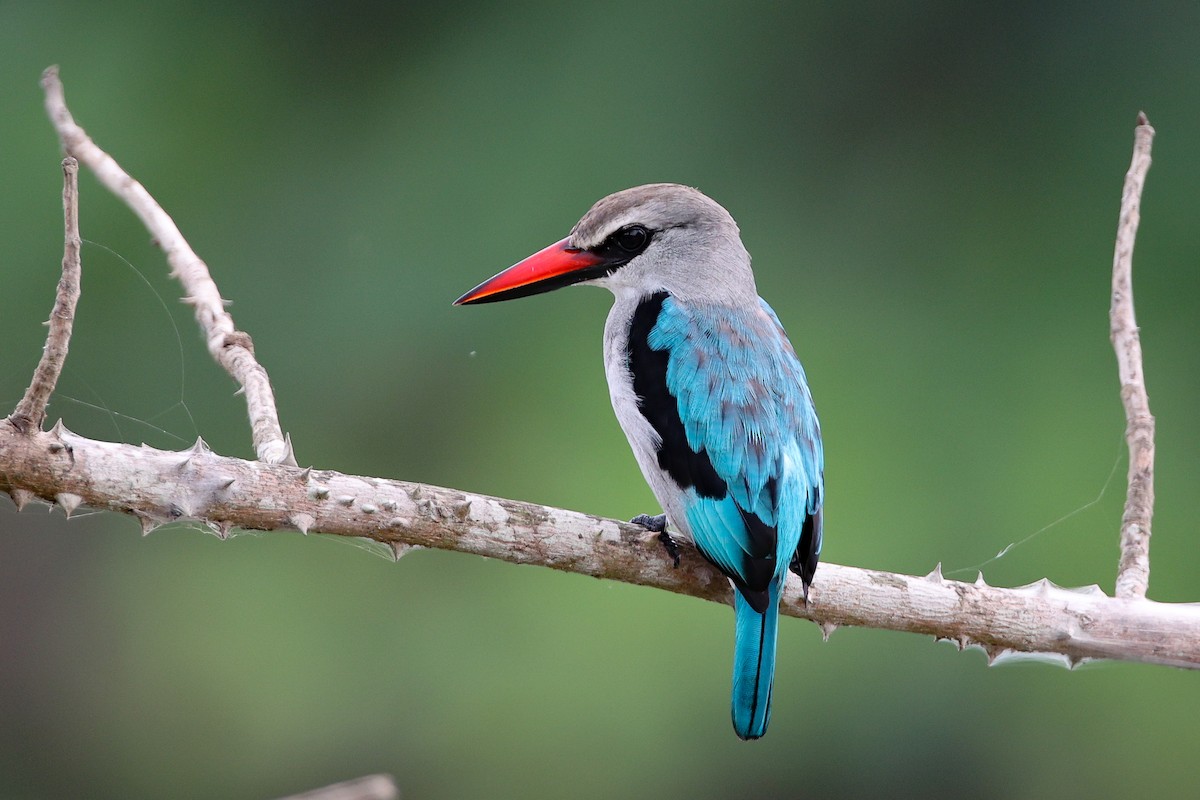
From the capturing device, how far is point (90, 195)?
5223 millimetres

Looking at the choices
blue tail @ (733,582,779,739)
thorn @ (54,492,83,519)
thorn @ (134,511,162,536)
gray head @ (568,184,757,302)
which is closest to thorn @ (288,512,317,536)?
thorn @ (134,511,162,536)

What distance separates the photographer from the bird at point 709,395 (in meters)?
2.32

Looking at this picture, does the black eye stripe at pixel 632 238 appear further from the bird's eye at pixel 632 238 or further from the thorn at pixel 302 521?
the thorn at pixel 302 521

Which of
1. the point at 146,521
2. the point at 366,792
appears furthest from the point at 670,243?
the point at 366,792

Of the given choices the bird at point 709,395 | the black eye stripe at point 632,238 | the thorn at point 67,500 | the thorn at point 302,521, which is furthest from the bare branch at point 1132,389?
the thorn at point 67,500

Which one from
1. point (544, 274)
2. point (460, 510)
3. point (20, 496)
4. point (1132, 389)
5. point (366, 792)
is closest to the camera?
point (366, 792)

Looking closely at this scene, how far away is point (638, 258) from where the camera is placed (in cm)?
288

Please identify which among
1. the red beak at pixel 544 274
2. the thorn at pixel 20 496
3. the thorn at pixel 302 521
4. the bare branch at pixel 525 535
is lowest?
the thorn at pixel 20 496

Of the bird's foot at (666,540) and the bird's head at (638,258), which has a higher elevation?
the bird's head at (638,258)

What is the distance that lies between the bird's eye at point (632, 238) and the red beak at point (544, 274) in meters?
0.05

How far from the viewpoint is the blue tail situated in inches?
90.8

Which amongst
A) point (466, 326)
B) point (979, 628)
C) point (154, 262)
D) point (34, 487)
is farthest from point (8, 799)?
point (979, 628)

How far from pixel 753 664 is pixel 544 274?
98 cm

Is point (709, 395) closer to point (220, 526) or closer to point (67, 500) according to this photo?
point (220, 526)
